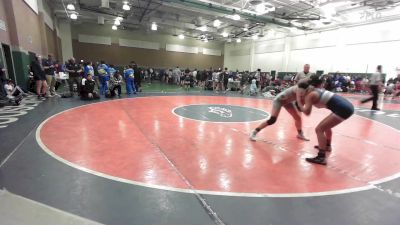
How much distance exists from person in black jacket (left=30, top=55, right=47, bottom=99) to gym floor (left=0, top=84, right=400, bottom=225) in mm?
4310

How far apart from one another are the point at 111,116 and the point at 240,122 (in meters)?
3.63

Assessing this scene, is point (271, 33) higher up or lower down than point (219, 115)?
higher up

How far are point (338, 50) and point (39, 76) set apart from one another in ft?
69.6

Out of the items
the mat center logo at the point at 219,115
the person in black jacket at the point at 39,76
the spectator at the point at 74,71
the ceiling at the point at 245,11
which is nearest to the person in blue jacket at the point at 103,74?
the spectator at the point at 74,71

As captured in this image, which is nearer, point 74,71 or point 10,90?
point 10,90

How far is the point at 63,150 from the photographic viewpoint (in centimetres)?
399

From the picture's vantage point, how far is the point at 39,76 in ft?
30.8

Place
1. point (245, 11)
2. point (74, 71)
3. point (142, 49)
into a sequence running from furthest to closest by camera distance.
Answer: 1. point (142, 49)
2. point (245, 11)
3. point (74, 71)

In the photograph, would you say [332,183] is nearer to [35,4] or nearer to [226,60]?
[35,4]

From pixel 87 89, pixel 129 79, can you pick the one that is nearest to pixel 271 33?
pixel 129 79

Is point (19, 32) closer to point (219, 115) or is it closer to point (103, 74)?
point (103, 74)

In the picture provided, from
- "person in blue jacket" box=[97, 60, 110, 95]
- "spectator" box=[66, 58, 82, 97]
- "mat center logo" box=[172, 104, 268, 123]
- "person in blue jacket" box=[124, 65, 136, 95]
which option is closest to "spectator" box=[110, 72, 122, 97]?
"person in blue jacket" box=[97, 60, 110, 95]

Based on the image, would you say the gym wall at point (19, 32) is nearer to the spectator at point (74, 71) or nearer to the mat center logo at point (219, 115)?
the spectator at point (74, 71)

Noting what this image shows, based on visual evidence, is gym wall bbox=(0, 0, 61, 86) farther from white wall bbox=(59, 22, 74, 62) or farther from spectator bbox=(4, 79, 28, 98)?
white wall bbox=(59, 22, 74, 62)
